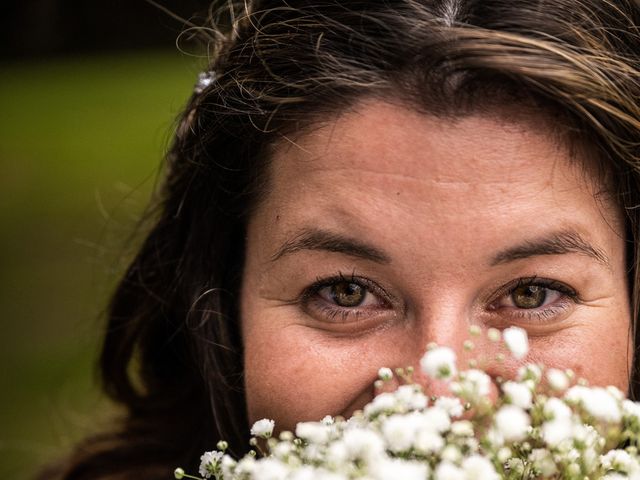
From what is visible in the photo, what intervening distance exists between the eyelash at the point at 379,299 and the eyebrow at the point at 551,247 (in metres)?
0.08

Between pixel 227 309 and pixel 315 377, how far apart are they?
678mm

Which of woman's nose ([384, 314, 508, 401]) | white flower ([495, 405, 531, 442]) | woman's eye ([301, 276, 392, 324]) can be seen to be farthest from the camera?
woman's eye ([301, 276, 392, 324])

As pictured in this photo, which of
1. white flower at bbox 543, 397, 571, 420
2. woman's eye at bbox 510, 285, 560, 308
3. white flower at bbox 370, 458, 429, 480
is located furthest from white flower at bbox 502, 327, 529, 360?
woman's eye at bbox 510, 285, 560, 308

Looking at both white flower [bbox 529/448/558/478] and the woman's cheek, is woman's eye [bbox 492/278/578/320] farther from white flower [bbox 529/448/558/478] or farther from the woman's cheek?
white flower [bbox 529/448/558/478]

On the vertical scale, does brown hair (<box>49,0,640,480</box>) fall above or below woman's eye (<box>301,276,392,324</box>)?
above

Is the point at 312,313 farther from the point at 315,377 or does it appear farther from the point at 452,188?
the point at 452,188

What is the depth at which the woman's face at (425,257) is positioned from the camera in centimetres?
218

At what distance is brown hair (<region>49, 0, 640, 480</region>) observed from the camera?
224cm

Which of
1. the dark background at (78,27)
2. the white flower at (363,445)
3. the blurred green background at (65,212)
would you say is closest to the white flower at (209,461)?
the white flower at (363,445)

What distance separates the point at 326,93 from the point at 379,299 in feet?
1.82

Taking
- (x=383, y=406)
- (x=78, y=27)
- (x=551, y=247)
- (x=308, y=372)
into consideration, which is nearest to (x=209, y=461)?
(x=308, y=372)

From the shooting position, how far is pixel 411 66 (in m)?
2.31

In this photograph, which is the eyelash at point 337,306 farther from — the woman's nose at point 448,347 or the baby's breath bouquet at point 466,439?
the baby's breath bouquet at point 466,439

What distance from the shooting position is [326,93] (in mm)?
2369
